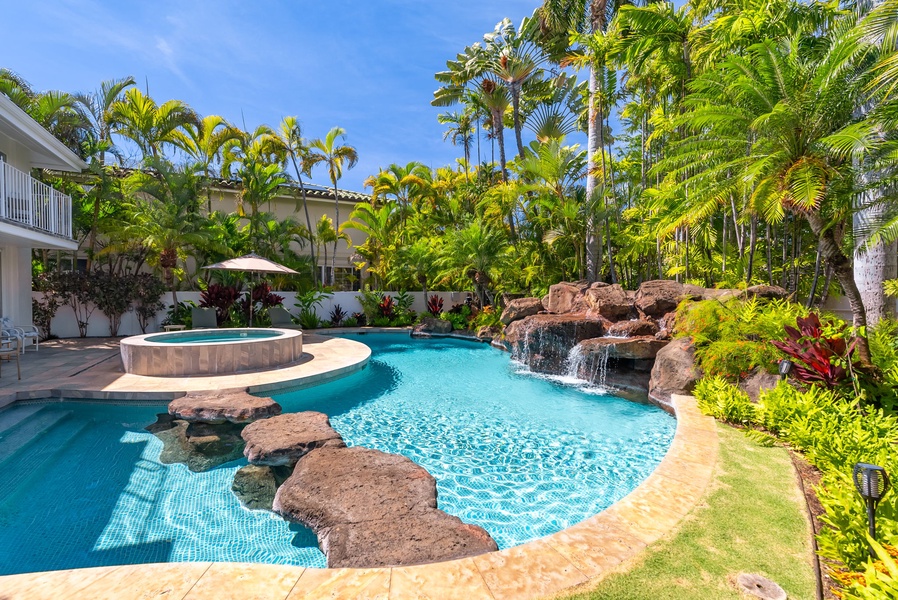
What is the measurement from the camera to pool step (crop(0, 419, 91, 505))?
188 inches

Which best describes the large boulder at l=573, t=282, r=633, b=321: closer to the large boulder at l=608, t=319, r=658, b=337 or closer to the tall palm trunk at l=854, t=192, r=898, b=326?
the large boulder at l=608, t=319, r=658, b=337

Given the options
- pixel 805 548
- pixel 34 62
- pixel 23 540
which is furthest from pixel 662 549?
pixel 34 62

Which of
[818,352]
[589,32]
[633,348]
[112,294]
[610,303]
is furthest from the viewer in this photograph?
[589,32]

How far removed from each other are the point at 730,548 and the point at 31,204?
15.3 metres

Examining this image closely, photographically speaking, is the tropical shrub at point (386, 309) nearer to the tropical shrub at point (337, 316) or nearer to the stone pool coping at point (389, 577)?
the tropical shrub at point (337, 316)

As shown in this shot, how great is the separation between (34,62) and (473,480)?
2052cm

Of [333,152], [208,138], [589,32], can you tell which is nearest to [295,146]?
[333,152]

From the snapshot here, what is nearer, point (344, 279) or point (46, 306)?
point (46, 306)

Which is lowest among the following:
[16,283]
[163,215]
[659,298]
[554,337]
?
[554,337]

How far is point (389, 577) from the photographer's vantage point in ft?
9.01

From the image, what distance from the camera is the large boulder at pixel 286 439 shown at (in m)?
5.22

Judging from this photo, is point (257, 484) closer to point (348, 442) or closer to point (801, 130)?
point (348, 442)

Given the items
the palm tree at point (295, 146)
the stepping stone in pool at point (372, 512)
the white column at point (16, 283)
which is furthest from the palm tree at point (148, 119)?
the stepping stone in pool at point (372, 512)

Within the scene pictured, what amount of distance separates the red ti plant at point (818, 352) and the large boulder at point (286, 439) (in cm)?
656
